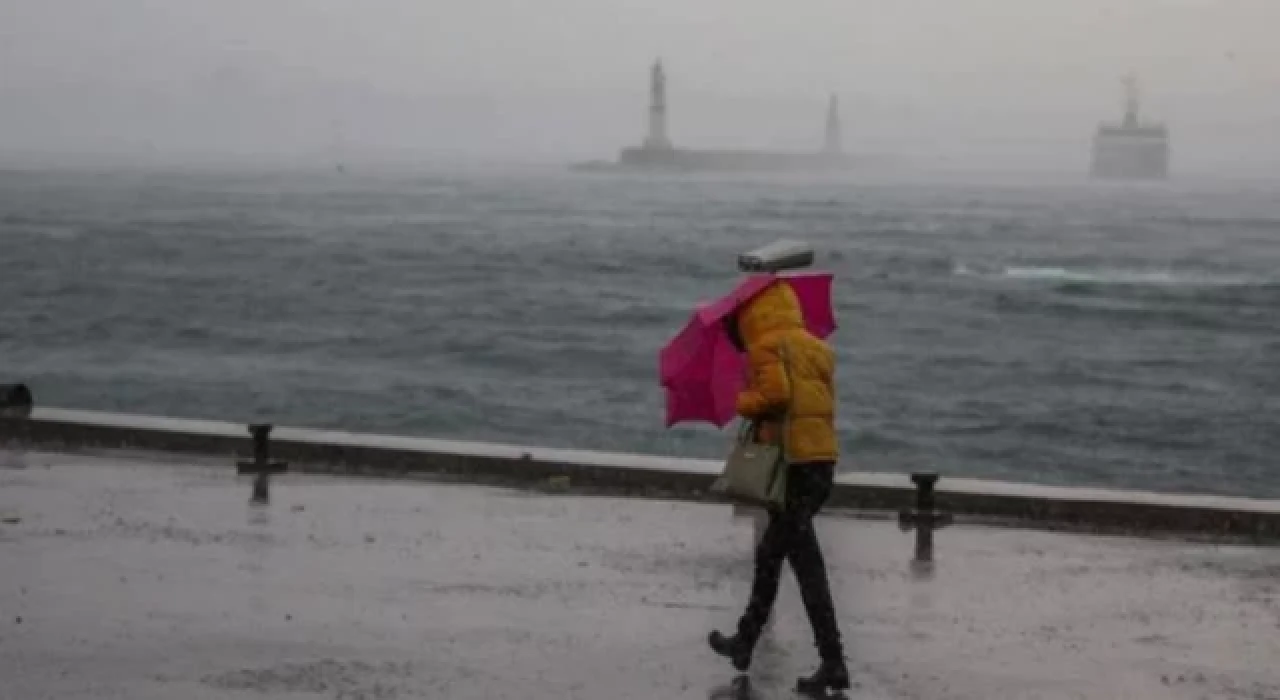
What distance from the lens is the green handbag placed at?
836 centimetres

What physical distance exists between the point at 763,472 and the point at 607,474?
5543 mm

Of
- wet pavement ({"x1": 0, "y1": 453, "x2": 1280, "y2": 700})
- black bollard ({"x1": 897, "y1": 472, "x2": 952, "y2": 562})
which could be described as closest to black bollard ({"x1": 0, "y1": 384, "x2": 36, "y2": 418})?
wet pavement ({"x1": 0, "y1": 453, "x2": 1280, "y2": 700})

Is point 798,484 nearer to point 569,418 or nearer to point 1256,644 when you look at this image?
point 1256,644

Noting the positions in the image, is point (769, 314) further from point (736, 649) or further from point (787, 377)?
point (736, 649)

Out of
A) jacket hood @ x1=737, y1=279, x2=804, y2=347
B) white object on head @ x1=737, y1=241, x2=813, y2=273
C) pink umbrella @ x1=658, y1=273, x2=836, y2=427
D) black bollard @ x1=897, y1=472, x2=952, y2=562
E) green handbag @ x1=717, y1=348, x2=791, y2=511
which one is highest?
white object on head @ x1=737, y1=241, x2=813, y2=273

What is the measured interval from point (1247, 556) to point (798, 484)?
428 cm

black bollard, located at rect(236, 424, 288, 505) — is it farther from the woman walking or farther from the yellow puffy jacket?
the yellow puffy jacket

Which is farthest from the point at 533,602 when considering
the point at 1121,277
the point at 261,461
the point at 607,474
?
the point at 1121,277

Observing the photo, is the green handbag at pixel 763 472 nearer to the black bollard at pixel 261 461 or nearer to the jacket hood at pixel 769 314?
the jacket hood at pixel 769 314

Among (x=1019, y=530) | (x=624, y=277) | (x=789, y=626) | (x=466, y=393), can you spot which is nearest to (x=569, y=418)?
(x=466, y=393)

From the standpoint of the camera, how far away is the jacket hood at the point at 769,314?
8375mm

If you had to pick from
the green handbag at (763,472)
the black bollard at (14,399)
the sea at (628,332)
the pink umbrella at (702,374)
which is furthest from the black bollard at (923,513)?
the sea at (628,332)

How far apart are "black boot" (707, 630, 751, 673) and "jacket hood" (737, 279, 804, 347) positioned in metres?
1.16

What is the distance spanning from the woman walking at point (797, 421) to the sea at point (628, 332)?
80.8 ft
